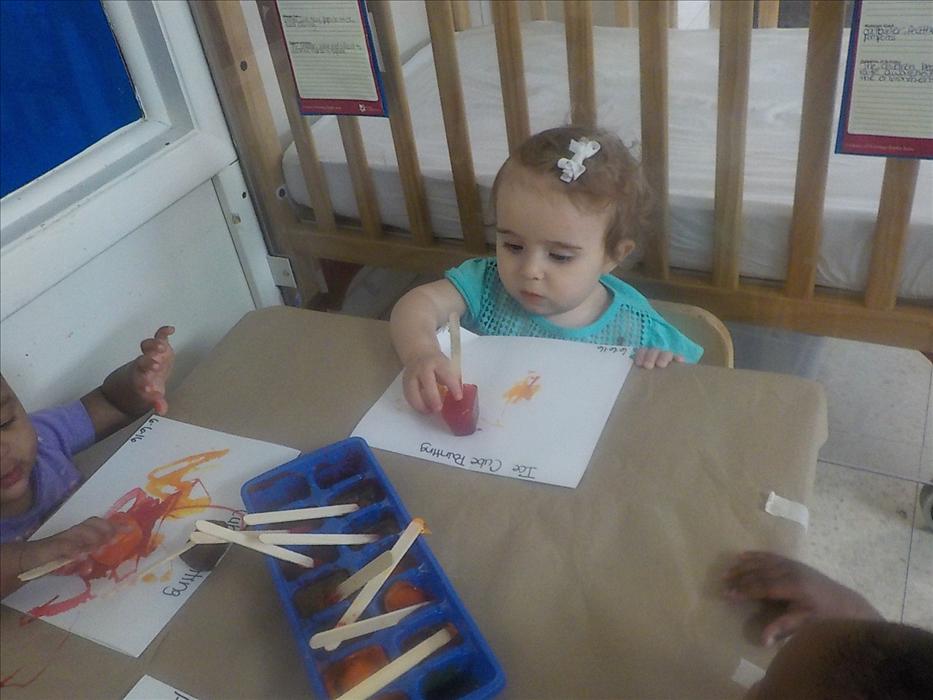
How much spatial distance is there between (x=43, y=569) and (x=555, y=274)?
1.71 ft

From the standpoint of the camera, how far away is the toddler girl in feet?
2.50

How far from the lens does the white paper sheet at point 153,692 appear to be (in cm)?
51

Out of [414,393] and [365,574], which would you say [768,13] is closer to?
[414,393]

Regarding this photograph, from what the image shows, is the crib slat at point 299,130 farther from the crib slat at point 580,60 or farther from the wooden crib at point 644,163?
the crib slat at point 580,60

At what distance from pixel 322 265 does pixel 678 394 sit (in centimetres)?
58

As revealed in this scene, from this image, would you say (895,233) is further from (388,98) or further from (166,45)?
(166,45)

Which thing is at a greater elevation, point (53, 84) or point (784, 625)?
point (53, 84)

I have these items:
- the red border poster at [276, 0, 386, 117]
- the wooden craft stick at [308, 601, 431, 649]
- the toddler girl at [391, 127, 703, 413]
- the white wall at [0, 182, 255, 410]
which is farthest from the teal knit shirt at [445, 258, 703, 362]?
the wooden craft stick at [308, 601, 431, 649]

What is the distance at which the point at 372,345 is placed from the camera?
808 mm

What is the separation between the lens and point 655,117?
29.3 inches

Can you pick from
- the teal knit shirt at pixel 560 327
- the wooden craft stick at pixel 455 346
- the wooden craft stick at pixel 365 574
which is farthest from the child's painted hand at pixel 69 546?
the teal knit shirt at pixel 560 327

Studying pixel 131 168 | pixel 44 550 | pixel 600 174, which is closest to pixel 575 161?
pixel 600 174

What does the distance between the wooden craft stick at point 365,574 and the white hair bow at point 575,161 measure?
415 millimetres

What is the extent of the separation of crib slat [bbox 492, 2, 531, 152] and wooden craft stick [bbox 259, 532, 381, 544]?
1.53 ft
